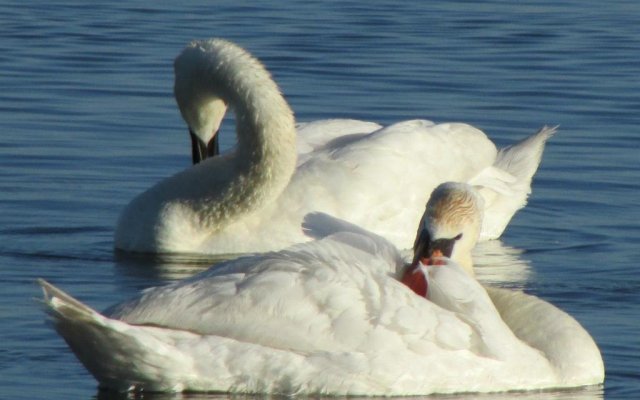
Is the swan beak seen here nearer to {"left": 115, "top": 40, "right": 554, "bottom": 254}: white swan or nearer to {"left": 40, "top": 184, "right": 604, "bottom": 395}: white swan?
{"left": 115, "top": 40, "right": 554, "bottom": 254}: white swan

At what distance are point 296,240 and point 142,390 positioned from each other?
3729 millimetres

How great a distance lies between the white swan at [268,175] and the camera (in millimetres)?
11570

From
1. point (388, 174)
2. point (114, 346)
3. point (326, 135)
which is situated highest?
point (114, 346)

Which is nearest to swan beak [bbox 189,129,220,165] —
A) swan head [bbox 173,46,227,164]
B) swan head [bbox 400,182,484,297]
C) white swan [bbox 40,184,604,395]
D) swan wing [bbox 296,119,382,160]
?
swan head [bbox 173,46,227,164]

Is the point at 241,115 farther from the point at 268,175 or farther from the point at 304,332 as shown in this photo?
the point at 304,332

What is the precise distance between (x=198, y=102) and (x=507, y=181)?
209 cm

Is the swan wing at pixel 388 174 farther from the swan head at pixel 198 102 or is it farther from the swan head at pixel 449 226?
the swan head at pixel 449 226

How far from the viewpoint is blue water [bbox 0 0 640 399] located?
10.1 metres

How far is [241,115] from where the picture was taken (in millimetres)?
11891

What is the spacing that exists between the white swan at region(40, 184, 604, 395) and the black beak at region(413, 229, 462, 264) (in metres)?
0.24

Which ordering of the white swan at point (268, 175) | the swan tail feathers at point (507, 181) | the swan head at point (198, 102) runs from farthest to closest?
1. the swan tail feathers at point (507, 181)
2. the swan head at point (198, 102)
3. the white swan at point (268, 175)

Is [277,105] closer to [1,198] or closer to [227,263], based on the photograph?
[1,198]

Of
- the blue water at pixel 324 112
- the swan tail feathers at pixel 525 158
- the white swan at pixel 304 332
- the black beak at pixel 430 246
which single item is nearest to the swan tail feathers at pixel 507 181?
the swan tail feathers at pixel 525 158

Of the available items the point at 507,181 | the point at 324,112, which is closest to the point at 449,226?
the point at 507,181
